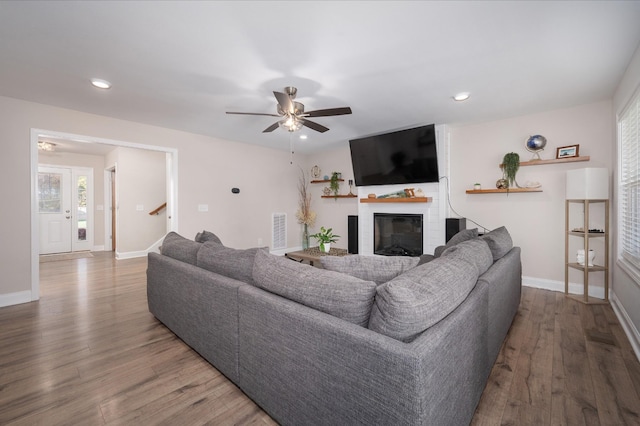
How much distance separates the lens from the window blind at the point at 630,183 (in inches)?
93.4

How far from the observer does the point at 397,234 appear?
495 cm

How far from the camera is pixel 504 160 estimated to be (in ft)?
12.4

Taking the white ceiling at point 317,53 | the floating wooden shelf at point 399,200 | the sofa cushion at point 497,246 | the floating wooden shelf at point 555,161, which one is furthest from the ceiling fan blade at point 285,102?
the floating wooden shelf at point 555,161

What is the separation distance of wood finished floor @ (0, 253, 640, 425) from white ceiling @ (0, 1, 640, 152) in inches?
91.2

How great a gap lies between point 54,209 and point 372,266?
25.7 ft

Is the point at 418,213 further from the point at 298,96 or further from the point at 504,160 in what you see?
the point at 298,96

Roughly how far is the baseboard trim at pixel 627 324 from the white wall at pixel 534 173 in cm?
52

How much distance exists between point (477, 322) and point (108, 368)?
2.36 metres

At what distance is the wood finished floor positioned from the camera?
1473mm

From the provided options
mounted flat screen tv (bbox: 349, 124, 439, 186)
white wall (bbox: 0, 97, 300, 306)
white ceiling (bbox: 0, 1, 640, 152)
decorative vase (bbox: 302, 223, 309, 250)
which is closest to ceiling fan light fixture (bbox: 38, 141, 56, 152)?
white wall (bbox: 0, 97, 300, 306)

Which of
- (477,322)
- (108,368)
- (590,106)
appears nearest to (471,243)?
(477,322)

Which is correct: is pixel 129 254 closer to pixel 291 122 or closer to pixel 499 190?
pixel 291 122

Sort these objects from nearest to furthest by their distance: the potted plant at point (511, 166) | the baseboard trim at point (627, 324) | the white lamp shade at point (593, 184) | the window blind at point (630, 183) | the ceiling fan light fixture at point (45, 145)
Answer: the baseboard trim at point (627, 324) < the window blind at point (630, 183) < the white lamp shade at point (593, 184) < the potted plant at point (511, 166) < the ceiling fan light fixture at point (45, 145)

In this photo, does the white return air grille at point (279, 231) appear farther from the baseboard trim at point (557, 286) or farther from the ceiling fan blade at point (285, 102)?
the baseboard trim at point (557, 286)
